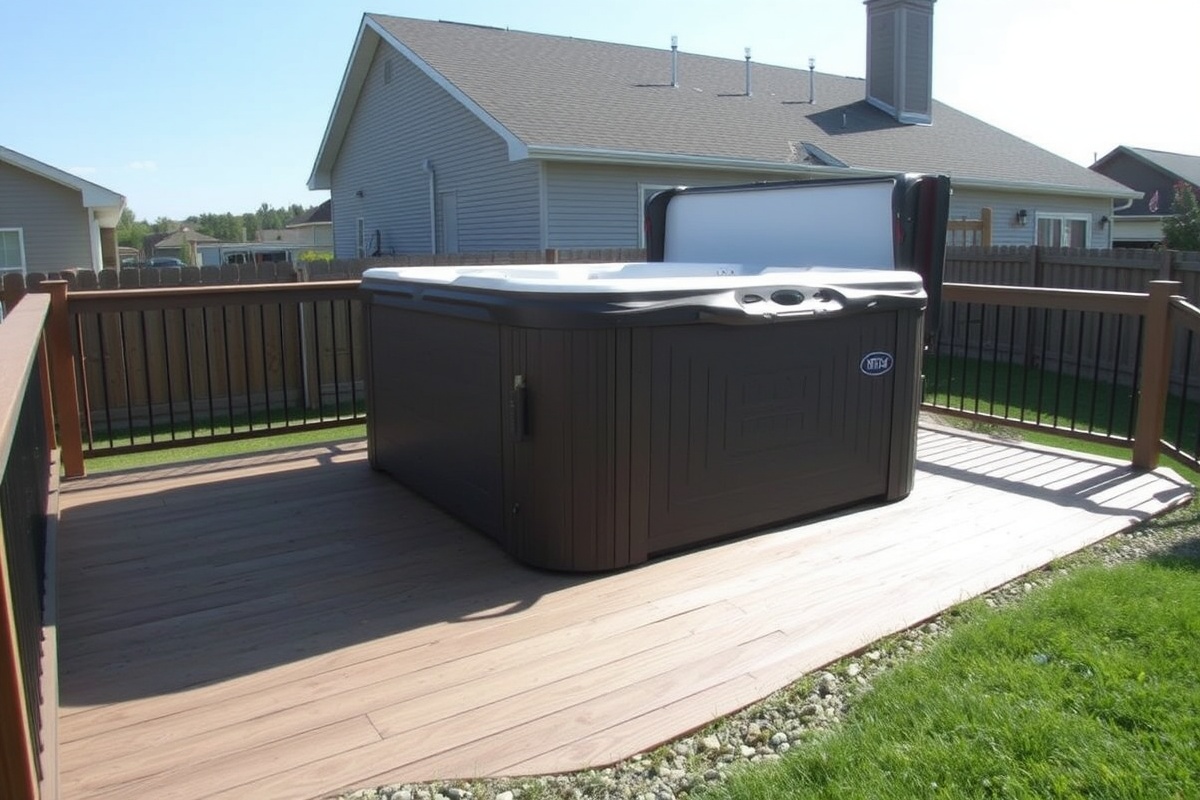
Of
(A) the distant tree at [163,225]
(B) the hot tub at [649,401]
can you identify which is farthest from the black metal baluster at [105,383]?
(A) the distant tree at [163,225]

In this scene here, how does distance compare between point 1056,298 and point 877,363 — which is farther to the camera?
point 1056,298

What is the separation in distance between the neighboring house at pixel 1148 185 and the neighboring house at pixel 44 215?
24875 mm

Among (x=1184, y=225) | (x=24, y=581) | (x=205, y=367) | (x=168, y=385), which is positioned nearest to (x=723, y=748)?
(x=24, y=581)

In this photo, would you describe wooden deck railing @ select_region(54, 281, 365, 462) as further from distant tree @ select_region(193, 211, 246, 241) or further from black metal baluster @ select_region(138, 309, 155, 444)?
distant tree @ select_region(193, 211, 246, 241)

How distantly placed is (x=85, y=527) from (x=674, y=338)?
2.52 m

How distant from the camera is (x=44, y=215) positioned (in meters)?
15.5

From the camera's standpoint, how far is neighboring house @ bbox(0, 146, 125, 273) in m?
15.2

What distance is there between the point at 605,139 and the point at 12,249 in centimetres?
1038

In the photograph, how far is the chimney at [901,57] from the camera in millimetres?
17141

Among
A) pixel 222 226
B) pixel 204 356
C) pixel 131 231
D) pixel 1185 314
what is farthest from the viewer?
pixel 222 226

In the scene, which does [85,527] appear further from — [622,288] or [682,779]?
[682,779]

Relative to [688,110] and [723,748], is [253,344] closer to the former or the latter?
[723,748]

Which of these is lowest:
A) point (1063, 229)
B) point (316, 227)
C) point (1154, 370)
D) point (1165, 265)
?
point (1154, 370)

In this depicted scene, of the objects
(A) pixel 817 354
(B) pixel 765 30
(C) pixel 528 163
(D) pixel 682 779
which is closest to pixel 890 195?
(A) pixel 817 354
